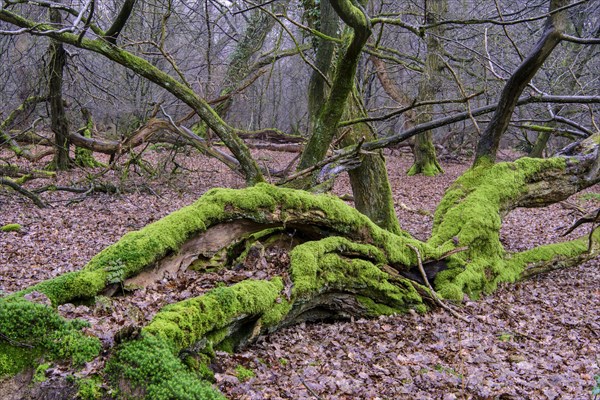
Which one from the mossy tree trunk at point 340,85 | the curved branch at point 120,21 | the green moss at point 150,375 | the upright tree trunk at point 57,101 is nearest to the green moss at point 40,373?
the green moss at point 150,375

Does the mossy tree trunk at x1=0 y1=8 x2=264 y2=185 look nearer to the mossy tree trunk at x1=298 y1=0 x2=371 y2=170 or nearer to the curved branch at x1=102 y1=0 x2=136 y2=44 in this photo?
the curved branch at x1=102 y1=0 x2=136 y2=44

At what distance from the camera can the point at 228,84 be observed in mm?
17078

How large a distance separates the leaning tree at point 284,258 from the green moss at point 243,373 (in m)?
0.26

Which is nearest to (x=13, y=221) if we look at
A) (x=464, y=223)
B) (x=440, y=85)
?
(x=464, y=223)

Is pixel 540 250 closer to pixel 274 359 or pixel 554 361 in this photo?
pixel 554 361

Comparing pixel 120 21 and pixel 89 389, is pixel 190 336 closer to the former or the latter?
pixel 89 389

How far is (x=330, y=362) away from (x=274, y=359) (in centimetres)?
51

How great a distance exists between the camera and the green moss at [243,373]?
367 cm

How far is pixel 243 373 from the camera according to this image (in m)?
3.74

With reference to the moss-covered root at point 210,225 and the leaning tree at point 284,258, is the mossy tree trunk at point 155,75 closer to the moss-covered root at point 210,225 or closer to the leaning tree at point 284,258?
the leaning tree at point 284,258

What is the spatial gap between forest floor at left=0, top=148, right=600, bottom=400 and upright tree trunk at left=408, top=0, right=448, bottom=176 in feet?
24.8

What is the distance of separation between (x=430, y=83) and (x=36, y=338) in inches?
584

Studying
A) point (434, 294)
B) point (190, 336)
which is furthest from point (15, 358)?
point (434, 294)

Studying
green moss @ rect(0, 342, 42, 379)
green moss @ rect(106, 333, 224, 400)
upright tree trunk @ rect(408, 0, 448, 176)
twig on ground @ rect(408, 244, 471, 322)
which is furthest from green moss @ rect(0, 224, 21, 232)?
upright tree trunk @ rect(408, 0, 448, 176)
